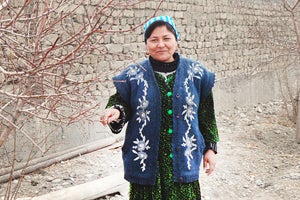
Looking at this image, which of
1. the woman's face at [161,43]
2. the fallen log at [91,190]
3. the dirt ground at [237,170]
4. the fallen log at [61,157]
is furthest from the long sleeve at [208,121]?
the fallen log at [61,157]

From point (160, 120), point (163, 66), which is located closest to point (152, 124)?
point (160, 120)

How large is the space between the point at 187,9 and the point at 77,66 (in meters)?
2.86

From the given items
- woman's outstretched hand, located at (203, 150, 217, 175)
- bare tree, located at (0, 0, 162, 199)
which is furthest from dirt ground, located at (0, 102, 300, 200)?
woman's outstretched hand, located at (203, 150, 217, 175)

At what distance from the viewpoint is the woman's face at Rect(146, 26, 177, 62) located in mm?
2100

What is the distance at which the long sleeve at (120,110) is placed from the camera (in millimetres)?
2080

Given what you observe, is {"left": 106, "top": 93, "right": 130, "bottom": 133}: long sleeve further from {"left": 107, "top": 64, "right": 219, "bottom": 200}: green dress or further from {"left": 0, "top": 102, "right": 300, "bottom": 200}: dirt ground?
{"left": 0, "top": 102, "right": 300, "bottom": 200}: dirt ground

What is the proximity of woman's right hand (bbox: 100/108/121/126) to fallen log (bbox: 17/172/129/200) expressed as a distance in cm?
180

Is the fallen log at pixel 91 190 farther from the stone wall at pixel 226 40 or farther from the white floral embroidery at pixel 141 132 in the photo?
the stone wall at pixel 226 40

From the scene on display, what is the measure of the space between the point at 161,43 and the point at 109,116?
16.7 inches

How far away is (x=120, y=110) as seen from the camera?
81.8 inches

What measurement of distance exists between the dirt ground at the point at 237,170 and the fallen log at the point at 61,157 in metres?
0.07

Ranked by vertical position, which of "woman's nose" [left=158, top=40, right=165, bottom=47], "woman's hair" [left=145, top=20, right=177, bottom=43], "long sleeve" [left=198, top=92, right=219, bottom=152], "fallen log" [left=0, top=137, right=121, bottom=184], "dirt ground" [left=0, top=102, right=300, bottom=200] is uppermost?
"woman's hair" [left=145, top=20, right=177, bottom=43]

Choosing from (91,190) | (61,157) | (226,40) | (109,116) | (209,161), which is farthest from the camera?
(226,40)

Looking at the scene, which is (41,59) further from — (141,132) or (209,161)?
(209,161)
